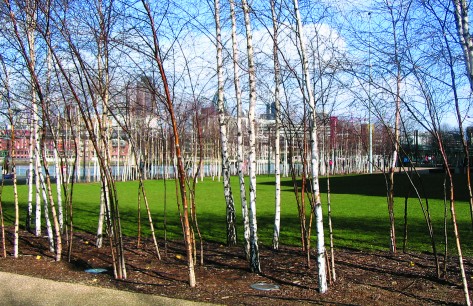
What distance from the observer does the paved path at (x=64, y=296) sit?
225 inches

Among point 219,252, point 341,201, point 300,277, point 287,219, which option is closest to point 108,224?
point 219,252

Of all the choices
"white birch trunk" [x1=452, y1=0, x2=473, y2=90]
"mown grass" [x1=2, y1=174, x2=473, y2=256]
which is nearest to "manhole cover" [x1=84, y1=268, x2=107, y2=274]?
"mown grass" [x1=2, y1=174, x2=473, y2=256]

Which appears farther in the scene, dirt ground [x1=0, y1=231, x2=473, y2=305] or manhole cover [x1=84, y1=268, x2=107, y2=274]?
manhole cover [x1=84, y1=268, x2=107, y2=274]

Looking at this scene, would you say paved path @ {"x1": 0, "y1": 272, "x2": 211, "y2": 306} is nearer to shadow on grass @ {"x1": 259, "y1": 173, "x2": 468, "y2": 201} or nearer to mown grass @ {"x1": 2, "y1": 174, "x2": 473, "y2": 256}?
mown grass @ {"x1": 2, "y1": 174, "x2": 473, "y2": 256}

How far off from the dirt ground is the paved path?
0.99ft

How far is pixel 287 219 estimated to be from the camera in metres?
14.5

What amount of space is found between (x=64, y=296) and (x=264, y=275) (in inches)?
105

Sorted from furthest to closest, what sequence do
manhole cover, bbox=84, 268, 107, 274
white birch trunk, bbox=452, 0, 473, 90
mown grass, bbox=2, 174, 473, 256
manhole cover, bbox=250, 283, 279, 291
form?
1. mown grass, bbox=2, 174, 473, 256
2. manhole cover, bbox=84, 268, 107, 274
3. manhole cover, bbox=250, 283, 279, 291
4. white birch trunk, bbox=452, 0, 473, 90

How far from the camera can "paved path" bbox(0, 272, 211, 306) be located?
5711 mm

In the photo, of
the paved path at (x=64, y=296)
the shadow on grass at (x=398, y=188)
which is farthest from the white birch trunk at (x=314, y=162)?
the shadow on grass at (x=398, y=188)

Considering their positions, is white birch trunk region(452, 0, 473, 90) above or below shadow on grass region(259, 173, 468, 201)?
above

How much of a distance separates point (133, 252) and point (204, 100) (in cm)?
318

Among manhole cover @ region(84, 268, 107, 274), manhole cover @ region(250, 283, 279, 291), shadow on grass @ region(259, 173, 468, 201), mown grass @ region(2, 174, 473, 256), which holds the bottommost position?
shadow on grass @ region(259, 173, 468, 201)

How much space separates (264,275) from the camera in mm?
6953
